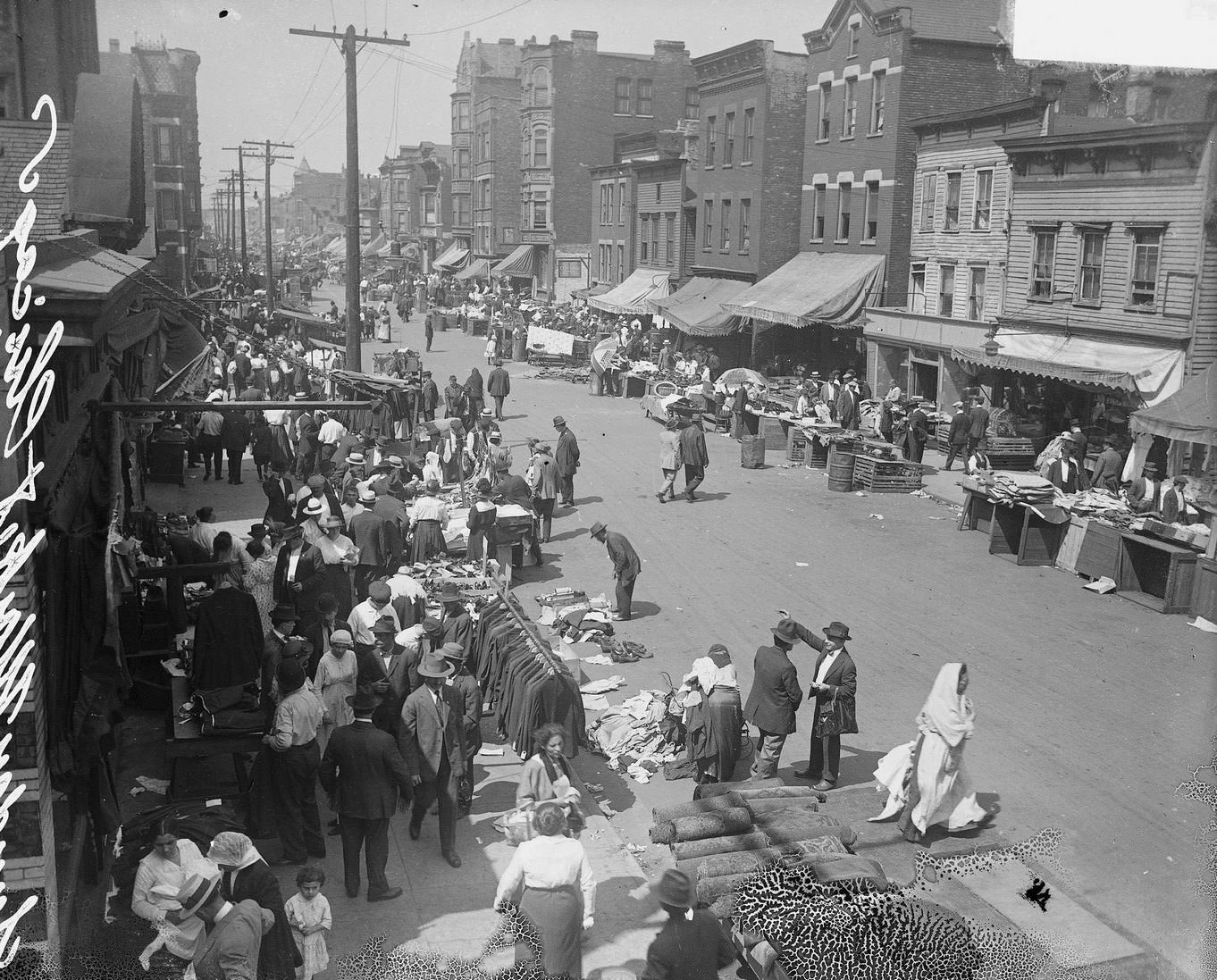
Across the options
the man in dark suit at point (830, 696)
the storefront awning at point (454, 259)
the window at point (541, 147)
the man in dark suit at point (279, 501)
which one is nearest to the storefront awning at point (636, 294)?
the window at point (541, 147)

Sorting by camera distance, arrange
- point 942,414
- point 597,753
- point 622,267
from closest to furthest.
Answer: point 597,753 < point 942,414 < point 622,267

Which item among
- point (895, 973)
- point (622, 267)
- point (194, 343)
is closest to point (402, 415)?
point (194, 343)

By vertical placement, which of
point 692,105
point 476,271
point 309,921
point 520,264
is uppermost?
point 692,105

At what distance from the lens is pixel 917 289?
33469mm

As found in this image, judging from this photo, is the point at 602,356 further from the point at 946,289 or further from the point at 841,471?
the point at 841,471

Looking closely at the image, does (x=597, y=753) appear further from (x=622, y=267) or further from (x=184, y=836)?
(x=622, y=267)

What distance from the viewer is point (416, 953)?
787cm

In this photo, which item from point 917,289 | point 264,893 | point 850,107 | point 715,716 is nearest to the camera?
point 264,893

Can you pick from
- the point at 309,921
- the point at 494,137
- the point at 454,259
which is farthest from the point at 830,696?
the point at 454,259

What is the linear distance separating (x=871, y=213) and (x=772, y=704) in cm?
2759

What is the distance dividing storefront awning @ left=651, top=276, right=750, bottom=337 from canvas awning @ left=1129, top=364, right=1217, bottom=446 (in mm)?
20745

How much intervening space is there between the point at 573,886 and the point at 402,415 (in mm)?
20731

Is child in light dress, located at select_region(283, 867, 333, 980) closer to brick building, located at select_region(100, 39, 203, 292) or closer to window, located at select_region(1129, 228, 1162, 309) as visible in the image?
window, located at select_region(1129, 228, 1162, 309)

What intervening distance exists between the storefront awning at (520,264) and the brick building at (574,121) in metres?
0.12
